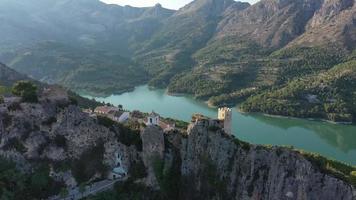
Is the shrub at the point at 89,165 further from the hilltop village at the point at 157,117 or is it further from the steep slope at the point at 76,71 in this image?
→ the steep slope at the point at 76,71

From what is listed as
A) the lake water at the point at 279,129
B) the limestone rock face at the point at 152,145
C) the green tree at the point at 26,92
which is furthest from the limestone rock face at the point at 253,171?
the lake water at the point at 279,129

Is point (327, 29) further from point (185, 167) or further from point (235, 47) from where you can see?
point (185, 167)

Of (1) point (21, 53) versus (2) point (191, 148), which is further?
(1) point (21, 53)

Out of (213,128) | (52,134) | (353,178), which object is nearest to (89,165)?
(52,134)

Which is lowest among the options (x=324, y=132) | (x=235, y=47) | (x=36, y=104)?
(x=324, y=132)

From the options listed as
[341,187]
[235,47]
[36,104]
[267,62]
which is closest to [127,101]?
[267,62]

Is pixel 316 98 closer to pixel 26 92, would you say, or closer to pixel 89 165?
pixel 89 165

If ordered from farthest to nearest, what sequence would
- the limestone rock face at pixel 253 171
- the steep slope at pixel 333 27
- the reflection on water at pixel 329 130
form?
the steep slope at pixel 333 27
the reflection on water at pixel 329 130
the limestone rock face at pixel 253 171
